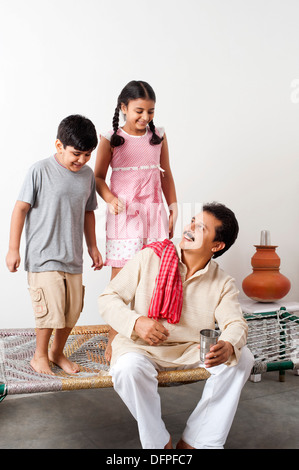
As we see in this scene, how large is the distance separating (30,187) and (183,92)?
1562 mm

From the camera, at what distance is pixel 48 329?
89.2 inches

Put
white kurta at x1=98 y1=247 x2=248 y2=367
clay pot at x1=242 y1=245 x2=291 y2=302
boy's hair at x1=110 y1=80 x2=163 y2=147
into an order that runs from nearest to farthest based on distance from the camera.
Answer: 1. white kurta at x1=98 y1=247 x2=248 y2=367
2. boy's hair at x1=110 y1=80 x2=163 y2=147
3. clay pot at x1=242 y1=245 x2=291 y2=302

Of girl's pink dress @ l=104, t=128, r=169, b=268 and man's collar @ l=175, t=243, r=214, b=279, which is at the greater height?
girl's pink dress @ l=104, t=128, r=169, b=268

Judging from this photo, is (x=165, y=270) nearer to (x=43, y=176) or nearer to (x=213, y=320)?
(x=213, y=320)

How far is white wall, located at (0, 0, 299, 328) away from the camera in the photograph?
3.05 metres

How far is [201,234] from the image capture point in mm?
2146

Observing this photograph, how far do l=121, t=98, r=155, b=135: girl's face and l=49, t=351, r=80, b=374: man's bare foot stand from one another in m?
1.05

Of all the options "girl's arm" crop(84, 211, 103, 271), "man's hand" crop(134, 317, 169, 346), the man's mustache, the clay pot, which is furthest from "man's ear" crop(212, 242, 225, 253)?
the clay pot

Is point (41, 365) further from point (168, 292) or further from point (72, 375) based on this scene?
point (168, 292)

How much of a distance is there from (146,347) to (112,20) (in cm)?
201

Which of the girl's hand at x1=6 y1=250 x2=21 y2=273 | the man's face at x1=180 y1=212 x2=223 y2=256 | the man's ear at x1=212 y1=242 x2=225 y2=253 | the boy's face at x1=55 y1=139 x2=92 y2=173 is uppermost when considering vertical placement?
the boy's face at x1=55 y1=139 x2=92 y2=173

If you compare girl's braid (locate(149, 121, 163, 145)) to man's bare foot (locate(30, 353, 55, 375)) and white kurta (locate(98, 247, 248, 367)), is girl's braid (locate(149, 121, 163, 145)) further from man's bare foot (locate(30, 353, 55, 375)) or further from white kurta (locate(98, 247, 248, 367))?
man's bare foot (locate(30, 353, 55, 375))

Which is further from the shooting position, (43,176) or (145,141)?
(145,141)
